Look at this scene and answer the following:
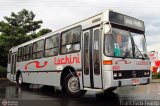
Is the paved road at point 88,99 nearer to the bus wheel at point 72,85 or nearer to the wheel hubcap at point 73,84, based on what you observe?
the bus wheel at point 72,85

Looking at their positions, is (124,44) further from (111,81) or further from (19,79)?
(19,79)

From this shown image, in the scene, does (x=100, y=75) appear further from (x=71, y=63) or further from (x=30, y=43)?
(x=30, y=43)

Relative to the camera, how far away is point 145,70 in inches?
393

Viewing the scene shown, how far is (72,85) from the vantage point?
35.3ft

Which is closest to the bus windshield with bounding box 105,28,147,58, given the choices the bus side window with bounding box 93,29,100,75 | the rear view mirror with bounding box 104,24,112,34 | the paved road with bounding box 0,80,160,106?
the rear view mirror with bounding box 104,24,112,34

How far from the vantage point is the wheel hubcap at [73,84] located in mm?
10523

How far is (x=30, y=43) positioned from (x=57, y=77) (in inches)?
174

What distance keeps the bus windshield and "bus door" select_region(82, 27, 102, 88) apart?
476 millimetres

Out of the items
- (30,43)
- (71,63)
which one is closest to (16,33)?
(30,43)

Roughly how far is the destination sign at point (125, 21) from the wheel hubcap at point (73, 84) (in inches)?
109

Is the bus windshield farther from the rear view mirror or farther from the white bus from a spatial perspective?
the rear view mirror

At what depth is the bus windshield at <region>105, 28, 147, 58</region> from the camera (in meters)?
9.00

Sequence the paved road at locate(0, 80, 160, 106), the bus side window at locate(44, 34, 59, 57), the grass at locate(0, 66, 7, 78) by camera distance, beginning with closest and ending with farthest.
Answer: the paved road at locate(0, 80, 160, 106) < the bus side window at locate(44, 34, 59, 57) < the grass at locate(0, 66, 7, 78)

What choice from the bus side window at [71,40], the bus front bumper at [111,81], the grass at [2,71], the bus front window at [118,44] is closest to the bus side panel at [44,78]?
the bus side window at [71,40]
